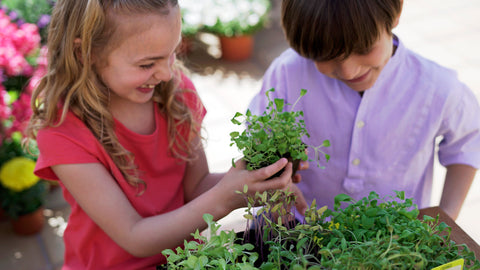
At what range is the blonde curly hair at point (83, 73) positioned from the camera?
3.95ft

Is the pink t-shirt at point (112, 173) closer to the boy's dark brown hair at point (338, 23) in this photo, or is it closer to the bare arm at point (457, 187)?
the boy's dark brown hair at point (338, 23)

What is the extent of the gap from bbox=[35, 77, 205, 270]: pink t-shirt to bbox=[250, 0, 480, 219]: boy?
36cm

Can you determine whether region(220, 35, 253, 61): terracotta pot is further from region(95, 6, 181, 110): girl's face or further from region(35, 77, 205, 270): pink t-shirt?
region(95, 6, 181, 110): girl's face

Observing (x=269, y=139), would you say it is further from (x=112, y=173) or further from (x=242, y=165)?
(x=112, y=173)

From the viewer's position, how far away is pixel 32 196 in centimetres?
238

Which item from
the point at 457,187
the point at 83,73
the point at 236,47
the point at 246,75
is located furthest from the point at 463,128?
the point at 236,47

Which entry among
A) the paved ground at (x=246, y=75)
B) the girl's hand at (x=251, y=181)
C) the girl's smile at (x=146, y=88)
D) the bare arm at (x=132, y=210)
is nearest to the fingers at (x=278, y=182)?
the girl's hand at (x=251, y=181)

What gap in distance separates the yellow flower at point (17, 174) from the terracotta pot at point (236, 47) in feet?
7.21

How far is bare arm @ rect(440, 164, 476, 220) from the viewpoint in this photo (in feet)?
4.96

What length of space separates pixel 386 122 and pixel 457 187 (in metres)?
0.32

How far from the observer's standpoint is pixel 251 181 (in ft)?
3.55

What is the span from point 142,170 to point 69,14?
20.8 inches

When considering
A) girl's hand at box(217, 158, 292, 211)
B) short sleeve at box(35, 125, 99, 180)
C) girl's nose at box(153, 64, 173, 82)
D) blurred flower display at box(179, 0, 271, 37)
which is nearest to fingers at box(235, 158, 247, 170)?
girl's hand at box(217, 158, 292, 211)

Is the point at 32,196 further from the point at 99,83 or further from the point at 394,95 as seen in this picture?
the point at 394,95
